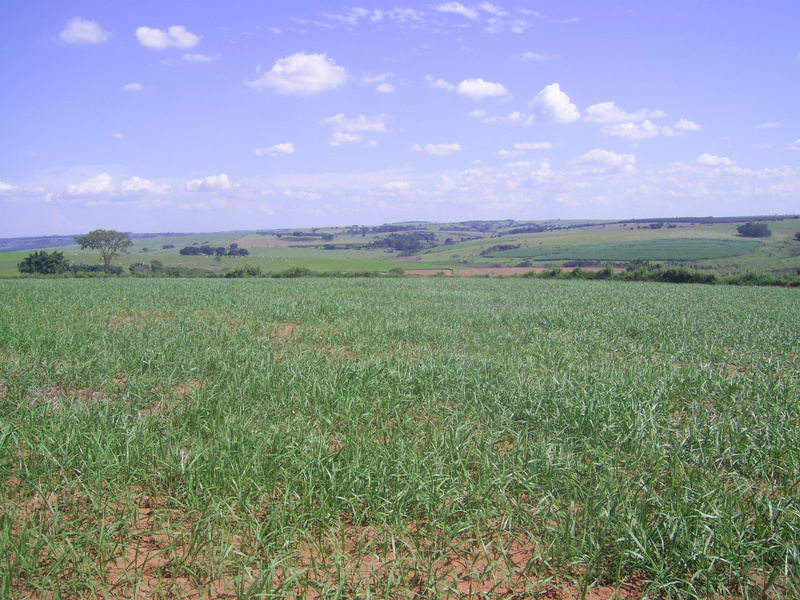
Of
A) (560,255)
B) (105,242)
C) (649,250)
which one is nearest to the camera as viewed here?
(105,242)

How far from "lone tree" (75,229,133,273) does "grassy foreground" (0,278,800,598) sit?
2835 inches

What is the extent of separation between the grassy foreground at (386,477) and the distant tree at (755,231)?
4181 inches

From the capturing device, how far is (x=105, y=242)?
69938mm

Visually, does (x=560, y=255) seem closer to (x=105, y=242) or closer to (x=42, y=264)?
(x=105, y=242)

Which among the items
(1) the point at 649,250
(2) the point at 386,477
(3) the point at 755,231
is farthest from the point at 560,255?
(2) the point at 386,477

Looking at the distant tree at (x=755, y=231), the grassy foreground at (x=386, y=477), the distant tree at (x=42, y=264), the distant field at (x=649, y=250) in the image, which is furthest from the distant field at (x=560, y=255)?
the grassy foreground at (x=386, y=477)

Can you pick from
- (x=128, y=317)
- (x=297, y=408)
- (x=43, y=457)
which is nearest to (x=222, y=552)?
(x=43, y=457)

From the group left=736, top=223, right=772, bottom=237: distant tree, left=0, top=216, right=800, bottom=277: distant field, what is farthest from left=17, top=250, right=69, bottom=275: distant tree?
left=736, top=223, right=772, bottom=237: distant tree

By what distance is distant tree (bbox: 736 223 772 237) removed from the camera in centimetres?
9160

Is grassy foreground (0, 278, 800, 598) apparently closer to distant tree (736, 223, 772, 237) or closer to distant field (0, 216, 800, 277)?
distant field (0, 216, 800, 277)

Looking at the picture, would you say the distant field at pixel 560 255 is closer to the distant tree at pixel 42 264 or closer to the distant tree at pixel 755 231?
the distant tree at pixel 42 264

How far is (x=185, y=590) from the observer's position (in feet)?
9.40

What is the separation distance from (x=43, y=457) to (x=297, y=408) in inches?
99.1

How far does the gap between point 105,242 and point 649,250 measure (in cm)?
8892
